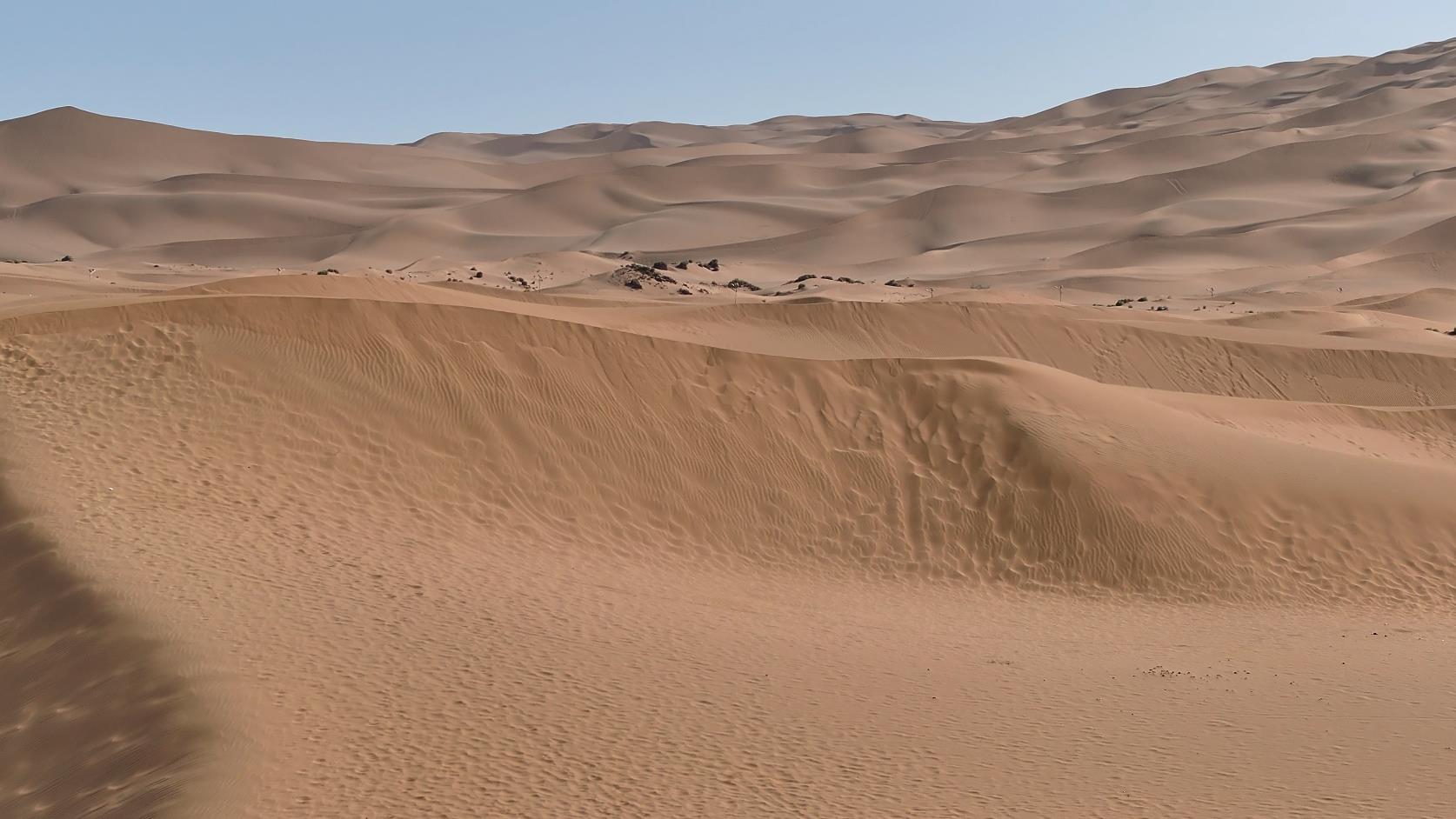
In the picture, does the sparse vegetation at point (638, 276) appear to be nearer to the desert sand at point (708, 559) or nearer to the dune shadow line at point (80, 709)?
the desert sand at point (708, 559)

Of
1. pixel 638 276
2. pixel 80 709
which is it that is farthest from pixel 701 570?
pixel 638 276

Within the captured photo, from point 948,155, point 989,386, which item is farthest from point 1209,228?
point 989,386

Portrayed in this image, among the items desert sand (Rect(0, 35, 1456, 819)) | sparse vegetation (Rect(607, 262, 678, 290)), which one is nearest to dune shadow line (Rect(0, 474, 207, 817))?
desert sand (Rect(0, 35, 1456, 819))

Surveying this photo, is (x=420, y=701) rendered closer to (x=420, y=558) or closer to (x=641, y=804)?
(x=641, y=804)

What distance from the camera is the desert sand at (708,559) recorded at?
7758 mm

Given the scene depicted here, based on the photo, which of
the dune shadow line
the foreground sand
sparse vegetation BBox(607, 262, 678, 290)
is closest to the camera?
the dune shadow line

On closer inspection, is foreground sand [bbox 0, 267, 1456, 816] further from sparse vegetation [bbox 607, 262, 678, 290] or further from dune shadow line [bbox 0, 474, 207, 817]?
sparse vegetation [bbox 607, 262, 678, 290]

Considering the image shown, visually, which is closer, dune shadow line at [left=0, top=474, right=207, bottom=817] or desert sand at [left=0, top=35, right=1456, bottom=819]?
dune shadow line at [left=0, top=474, right=207, bottom=817]

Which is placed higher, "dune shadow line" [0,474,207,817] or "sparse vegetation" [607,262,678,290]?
"sparse vegetation" [607,262,678,290]

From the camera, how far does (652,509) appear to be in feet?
46.8

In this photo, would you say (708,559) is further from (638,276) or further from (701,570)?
(638,276)

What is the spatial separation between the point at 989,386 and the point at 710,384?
348cm

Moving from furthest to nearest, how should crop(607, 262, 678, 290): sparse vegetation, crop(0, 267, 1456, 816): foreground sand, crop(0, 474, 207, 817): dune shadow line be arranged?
crop(607, 262, 678, 290): sparse vegetation, crop(0, 267, 1456, 816): foreground sand, crop(0, 474, 207, 817): dune shadow line

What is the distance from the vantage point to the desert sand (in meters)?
7.76
